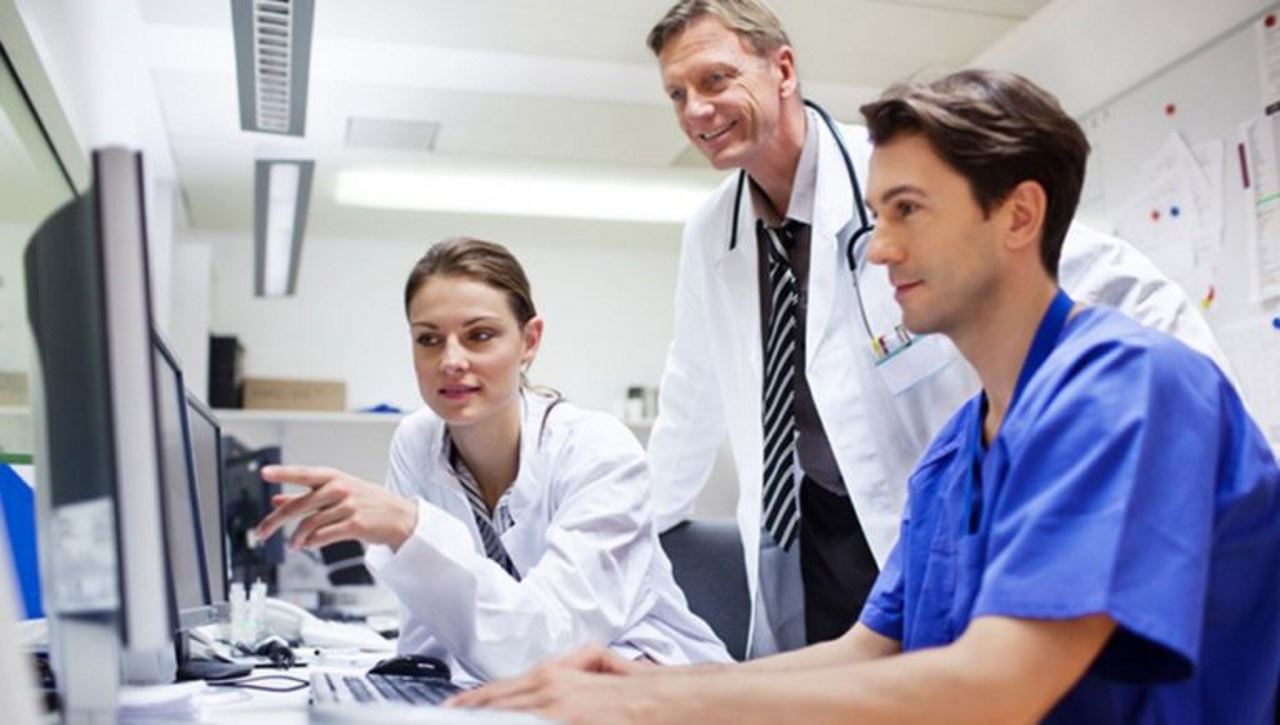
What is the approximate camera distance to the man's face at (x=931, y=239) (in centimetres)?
104

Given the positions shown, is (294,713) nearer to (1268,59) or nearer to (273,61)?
(273,61)

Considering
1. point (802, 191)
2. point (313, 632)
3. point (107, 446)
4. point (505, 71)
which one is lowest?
point (313, 632)

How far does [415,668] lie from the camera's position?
1.42 meters

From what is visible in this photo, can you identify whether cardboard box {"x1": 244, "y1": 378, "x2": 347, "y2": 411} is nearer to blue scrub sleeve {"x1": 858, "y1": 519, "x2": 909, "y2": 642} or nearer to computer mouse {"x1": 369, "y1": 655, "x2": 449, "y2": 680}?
computer mouse {"x1": 369, "y1": 655, "x2": 449, "y2": 680}

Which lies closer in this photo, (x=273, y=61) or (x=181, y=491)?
(x=181, y=491)

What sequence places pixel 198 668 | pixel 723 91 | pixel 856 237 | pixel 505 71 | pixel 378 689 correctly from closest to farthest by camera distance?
pixel 378 689 → pixel 198 668 → pixel 856 237 → pixel 723 91 → pixel 505 71

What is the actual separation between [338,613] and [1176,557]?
3.08 meters

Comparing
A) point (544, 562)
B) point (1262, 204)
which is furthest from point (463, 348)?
point (1262, 204)

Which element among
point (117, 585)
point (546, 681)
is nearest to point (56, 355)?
point (117, 585)

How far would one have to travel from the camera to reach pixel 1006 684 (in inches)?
31.9

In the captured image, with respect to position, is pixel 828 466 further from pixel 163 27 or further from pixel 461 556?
pixel 163 27

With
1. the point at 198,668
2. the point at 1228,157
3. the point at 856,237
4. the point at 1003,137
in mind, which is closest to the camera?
the point at 1003,137

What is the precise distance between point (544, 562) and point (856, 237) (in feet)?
2.37

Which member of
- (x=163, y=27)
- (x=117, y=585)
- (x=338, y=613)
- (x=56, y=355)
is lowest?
(x=338, y=613)
